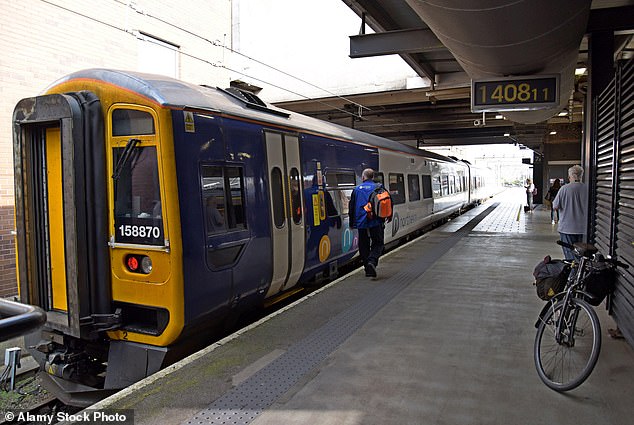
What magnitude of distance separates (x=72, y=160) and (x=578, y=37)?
5.33 m

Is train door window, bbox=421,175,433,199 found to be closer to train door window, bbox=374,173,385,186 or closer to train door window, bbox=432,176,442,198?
train door window, bbox=432,176,442,198

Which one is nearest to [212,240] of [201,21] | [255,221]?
[255,221]

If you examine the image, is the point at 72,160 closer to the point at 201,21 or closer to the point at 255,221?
the point at 255,221

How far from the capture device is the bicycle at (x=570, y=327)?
352 cm

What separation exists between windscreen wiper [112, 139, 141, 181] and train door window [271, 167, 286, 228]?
184 cm

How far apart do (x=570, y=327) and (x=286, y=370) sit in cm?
221

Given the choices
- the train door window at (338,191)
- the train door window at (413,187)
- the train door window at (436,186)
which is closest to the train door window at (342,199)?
the train door window at (338,191)

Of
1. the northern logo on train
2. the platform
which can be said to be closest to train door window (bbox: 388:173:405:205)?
the northern logo on train

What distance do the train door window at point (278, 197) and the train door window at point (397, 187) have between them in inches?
200

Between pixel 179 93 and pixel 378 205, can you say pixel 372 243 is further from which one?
pixel 179 93

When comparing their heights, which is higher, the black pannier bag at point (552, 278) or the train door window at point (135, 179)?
the train door window at point (135, 179)

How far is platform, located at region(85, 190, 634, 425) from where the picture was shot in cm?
323

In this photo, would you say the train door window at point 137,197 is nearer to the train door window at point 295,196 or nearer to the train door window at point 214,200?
the train door window at point 214,200

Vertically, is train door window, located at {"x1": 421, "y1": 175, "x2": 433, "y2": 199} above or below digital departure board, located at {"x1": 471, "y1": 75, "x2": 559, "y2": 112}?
below
